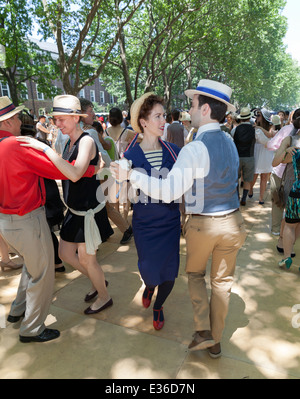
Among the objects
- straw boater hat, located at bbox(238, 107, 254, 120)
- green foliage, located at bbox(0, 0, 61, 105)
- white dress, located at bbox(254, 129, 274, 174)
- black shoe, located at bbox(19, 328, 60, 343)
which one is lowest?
black shoe, located at bbox(19, 328, 60, 343)

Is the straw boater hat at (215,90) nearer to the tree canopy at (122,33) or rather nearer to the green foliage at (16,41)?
the tree canopy at (122,33)

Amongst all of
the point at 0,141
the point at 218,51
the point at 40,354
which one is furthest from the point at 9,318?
the point at 218,51

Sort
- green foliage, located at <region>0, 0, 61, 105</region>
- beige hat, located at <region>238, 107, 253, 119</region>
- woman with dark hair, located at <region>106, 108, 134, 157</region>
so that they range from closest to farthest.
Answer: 1. woman with dark hair, located at <region>106, 108, 134, 157</region>
2. beige hat, located at <region>238, 107, 253, 119</region>
3. green foliage, located at <region>0, 0, 61, 105</region>

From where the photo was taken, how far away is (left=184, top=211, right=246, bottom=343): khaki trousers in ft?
7.03

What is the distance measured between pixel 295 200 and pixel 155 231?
2105 millimetres

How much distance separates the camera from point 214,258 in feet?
7.39

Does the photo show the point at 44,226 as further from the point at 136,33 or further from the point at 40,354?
the point at 136,33

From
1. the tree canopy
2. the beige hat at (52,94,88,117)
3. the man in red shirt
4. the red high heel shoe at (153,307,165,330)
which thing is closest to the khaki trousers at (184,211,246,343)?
the red high heel shoe at (153,307,165,330)

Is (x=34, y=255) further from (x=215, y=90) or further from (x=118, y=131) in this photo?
(x=118, y=131)

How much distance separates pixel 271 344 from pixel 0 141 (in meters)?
2.90

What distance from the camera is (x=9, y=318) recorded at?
9.73ft

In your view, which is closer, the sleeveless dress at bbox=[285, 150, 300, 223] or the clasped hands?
the clasped hands

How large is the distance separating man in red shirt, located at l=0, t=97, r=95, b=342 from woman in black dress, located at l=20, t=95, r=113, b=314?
20 centimetres

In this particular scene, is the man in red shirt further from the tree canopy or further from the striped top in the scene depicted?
the tree canopy
